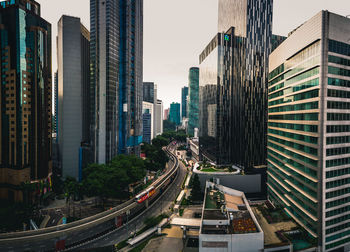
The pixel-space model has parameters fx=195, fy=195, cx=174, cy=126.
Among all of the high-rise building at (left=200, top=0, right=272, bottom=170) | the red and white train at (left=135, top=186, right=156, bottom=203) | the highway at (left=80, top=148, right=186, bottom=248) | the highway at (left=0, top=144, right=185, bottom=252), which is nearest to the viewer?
the highway at (left=0, top=144, right=185, bottom=252)

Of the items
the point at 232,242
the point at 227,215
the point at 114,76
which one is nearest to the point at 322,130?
the point at 227,215

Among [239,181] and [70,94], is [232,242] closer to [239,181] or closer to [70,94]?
[239,181]

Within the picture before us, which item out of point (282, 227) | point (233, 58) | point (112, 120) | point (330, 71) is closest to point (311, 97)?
point (330, 71)

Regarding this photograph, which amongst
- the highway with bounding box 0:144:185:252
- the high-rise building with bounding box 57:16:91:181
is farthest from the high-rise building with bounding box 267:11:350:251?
the high-rise building with bounding box 57:16:91:181

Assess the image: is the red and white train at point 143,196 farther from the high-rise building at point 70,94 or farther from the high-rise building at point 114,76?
the high-rise building at point 70,94

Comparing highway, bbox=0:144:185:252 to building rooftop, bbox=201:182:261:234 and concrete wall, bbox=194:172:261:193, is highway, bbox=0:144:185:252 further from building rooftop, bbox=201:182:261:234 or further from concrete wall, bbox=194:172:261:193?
concrete wall, bbox=194:172:261:193

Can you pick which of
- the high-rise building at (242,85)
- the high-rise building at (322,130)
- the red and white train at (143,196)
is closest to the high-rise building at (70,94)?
the red and white train at (143,196)

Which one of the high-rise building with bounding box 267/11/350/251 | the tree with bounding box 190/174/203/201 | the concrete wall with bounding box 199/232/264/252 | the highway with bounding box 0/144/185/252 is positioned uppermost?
the high-rise building with bounding box 267/11/350/251
